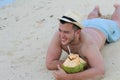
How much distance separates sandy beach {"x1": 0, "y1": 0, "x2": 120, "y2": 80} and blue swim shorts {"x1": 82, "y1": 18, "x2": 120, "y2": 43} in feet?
0.30

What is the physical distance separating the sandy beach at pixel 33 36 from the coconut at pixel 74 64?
0.88 feet

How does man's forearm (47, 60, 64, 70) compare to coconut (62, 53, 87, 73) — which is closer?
coconut (62, 53, 87, 73)

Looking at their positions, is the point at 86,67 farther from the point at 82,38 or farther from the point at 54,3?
the point at 54,3

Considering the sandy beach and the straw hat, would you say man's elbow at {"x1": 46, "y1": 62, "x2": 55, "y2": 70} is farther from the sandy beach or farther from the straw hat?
the straw hat

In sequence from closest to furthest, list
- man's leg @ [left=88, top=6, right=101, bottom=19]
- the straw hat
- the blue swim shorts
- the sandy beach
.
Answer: the straw hat < the sandy beach < the blue swim shorts < man's leg @ [left=88, top=6, right=101, bottom=19]

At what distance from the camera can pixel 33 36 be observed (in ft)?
15.1

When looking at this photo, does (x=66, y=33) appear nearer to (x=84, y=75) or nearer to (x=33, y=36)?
(x=84, y=75)

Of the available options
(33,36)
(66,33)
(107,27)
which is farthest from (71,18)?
(33,36)

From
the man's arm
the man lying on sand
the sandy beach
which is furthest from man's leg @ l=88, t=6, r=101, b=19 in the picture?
the man's arm

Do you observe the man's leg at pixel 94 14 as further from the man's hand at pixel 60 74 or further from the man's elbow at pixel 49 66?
the man's hand at pixel 60 74

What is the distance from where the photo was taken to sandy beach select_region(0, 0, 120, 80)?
3727mm

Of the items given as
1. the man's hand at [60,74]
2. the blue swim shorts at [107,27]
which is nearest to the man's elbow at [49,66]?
the man's hand at [60,74]

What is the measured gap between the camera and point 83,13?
5117 millimetres

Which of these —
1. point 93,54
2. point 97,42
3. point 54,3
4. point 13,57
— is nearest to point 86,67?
point 93,54
